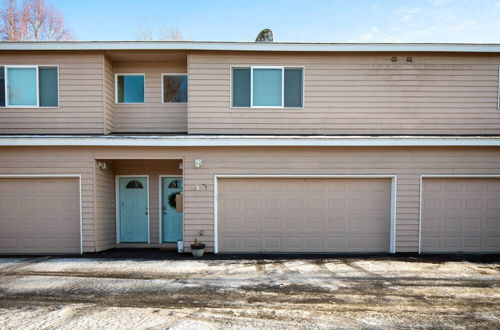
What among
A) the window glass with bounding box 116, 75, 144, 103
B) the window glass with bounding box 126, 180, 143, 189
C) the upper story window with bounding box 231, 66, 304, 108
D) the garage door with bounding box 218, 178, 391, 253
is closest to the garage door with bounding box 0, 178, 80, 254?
the window glass with bounding box 126, 180, 143, 189

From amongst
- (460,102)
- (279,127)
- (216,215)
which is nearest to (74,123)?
(216,215)

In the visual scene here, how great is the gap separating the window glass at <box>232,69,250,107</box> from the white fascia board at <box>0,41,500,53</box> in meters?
0.65

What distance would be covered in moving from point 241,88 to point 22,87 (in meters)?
5.96

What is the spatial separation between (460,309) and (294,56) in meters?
6.70

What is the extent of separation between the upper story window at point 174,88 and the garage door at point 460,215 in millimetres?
7182

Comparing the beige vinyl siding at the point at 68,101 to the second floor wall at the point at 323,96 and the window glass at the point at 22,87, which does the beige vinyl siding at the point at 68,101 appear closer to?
the second floor wall at the point at 323,96

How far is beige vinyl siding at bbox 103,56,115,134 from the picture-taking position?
8.38 m

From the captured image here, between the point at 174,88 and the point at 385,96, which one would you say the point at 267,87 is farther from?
the point at 385,96

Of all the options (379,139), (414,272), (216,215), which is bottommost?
(414,272)

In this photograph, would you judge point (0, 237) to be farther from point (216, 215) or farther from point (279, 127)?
point (279, 127)

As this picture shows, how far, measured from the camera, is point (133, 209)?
30.7 ft

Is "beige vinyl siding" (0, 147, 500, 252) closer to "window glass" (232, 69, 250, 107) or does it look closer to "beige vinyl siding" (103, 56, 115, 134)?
"beige vinyl siding" (103, 56, 115, 134)

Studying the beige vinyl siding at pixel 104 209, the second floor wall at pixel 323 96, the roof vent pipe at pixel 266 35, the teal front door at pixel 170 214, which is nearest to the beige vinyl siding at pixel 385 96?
the second floor wall at pixel 323 96

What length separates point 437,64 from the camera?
332 inches
